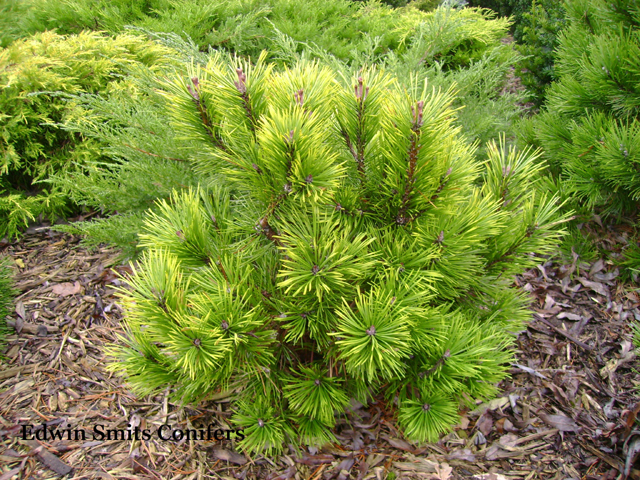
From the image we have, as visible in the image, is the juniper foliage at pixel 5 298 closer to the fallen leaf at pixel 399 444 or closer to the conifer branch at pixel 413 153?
the fallen leaf at pixel 399 444

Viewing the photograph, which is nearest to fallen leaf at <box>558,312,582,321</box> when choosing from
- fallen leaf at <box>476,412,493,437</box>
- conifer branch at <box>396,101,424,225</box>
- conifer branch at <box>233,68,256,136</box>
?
fallen leaf at <box>476,412,493,437</box>

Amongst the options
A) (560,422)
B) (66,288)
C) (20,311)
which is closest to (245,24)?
(66,288)

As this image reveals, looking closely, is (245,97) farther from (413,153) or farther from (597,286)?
(597,286)

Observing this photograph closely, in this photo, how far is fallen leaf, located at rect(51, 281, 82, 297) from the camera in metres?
2.57

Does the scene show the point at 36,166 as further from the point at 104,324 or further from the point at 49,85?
the point at 104,324

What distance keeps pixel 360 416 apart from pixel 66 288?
2079mm

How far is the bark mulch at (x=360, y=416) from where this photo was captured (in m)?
1.73

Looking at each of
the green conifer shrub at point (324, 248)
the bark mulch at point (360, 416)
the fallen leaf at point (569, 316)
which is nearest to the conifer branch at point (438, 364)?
the green conifer shrub at point (324, 248)

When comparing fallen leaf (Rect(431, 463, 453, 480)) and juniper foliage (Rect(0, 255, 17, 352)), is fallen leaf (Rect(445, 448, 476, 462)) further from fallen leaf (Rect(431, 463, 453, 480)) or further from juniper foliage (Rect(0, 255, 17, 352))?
juniper foliage (Rect(0, 255, 17, 352))

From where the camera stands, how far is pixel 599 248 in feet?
8.95

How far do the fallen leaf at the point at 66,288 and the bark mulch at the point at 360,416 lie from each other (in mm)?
28

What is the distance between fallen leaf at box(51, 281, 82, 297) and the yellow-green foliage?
1.70ft

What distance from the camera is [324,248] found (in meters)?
1.15

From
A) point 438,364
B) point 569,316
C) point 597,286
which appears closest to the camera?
point 438,364
